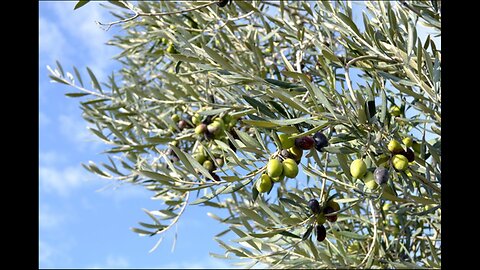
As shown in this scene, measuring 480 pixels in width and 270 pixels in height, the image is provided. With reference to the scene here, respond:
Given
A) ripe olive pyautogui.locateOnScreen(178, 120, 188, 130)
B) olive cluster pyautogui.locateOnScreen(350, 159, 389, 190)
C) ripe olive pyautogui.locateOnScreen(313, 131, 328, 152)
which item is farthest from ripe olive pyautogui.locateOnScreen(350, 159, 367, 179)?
ripe olive pyautogui.locateOnScreen(178, 120, 188, 130)

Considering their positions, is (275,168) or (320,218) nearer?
(275,168)

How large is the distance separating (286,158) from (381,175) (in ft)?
0.96

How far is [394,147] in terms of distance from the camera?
176cm

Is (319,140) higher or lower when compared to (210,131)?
lower

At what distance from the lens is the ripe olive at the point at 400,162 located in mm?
1728

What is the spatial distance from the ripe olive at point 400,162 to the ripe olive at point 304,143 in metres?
0.26

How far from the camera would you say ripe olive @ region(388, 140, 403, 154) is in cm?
176

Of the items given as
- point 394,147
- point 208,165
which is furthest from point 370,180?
point 208,165

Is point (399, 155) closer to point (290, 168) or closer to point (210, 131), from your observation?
point (290, 168)

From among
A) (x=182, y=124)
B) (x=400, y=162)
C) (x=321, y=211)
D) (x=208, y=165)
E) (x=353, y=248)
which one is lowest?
(x=353, y=248)

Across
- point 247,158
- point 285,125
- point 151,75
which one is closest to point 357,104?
point 285,125

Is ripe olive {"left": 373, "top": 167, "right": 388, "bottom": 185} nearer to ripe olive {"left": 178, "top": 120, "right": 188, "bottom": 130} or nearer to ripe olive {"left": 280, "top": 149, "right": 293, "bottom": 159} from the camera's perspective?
ripe olive {"left": 280, "top": 149, "right": 293, "bottom": 159}
